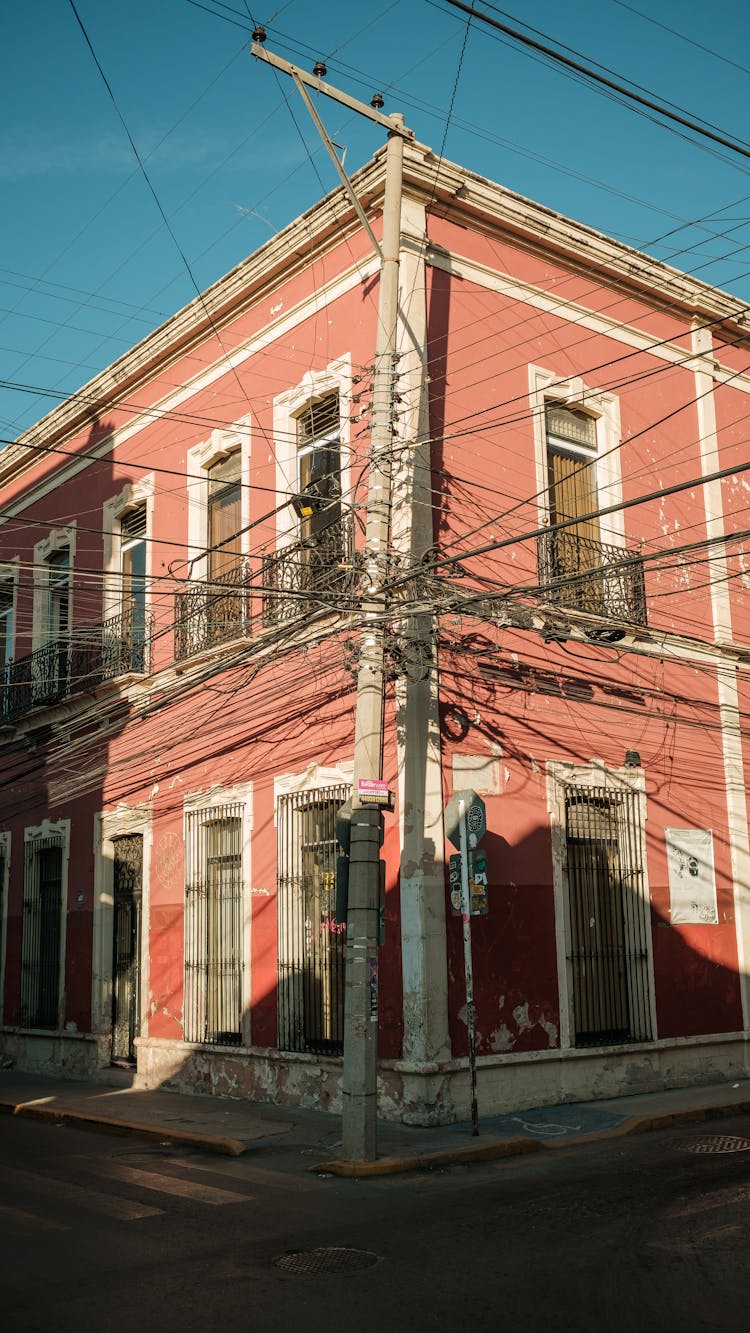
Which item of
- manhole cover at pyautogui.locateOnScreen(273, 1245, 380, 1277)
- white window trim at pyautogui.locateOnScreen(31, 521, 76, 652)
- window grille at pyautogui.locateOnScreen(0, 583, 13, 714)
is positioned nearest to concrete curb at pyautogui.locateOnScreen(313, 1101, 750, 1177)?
manhole cover at pyautogui.locateOnScreen(273, 1245, 380, 1277)

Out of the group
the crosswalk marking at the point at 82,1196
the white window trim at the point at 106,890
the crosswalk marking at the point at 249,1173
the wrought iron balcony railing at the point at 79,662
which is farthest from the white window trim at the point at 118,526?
the crosswalk marking at the point at 82,1196

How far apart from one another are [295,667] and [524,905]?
3.80m

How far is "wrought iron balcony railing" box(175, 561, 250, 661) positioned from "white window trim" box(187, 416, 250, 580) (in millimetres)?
354

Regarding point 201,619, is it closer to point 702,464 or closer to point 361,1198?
point 702,464

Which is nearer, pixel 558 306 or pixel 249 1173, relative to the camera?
pixel 249 1173

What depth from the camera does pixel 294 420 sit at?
50.3 ft

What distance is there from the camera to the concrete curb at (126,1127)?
36.8 feet

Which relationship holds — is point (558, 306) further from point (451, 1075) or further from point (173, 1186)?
point (173, 1186)

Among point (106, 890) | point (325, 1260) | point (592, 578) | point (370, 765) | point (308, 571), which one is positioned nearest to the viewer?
point (325, 1260)

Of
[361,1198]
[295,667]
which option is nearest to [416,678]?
[295,667]

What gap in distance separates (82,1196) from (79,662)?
434 inches

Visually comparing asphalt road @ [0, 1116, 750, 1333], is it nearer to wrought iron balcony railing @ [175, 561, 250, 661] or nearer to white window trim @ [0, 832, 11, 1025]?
wrought iron balcony railing @ [175, 561, 250, 661]

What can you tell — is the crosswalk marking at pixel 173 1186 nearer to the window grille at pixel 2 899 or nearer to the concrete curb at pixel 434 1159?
the concrete curb at pixel 434 1159

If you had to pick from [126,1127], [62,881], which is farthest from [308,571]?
[62,881]
